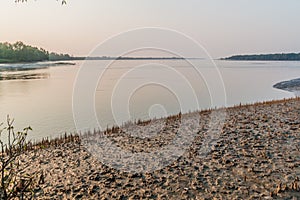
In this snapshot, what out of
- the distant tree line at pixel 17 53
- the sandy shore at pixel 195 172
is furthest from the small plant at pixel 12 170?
the distant tree line at pixel 17 53

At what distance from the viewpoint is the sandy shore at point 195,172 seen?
5484mm

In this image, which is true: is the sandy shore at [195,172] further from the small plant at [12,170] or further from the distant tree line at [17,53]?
the distant tree line at [17,53]

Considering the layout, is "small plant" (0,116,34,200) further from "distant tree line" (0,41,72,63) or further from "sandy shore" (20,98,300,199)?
"distant tree line" (0,41,72,63)

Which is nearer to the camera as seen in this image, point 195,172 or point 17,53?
point 195,172

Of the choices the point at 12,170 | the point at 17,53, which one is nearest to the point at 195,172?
the point at 12,170

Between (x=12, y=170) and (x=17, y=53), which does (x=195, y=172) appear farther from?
(x=17, y=53)

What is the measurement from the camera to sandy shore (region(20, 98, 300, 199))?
5484 millimetres

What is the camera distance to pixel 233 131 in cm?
998

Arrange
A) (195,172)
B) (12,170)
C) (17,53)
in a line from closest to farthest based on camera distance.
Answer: (12,170), (195,172), (17,53)

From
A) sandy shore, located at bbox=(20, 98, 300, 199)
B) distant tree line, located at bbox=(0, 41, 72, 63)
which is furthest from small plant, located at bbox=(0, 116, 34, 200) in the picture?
distant tree line, located at bbox=(0, 41, 72, 63)

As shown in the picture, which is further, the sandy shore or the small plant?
the sandy shore

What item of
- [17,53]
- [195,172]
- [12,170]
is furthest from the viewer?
[17,53]

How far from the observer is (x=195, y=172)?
6.41 meters

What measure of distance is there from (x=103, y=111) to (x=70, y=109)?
9.89ft
